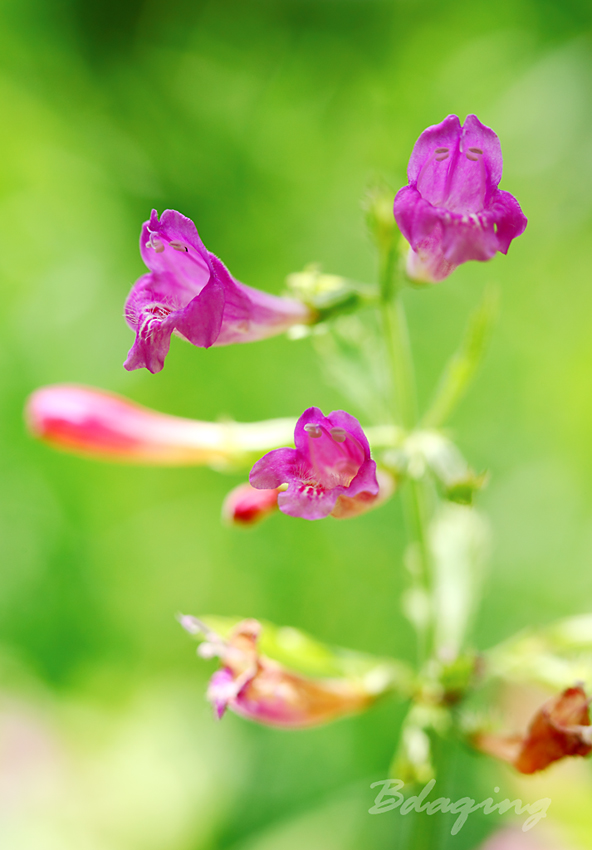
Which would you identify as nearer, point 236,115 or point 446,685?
point 446,685

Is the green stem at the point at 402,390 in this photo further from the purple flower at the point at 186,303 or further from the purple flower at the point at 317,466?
the purple flower at the point at 317,466

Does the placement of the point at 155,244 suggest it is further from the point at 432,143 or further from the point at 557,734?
the point at 557,734

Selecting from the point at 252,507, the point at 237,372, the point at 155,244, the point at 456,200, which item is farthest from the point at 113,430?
the point at 237,372

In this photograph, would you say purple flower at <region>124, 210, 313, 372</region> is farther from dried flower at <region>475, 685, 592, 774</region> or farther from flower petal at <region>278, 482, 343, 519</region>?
dried flower at <region>475, 685, 592, 774</region>

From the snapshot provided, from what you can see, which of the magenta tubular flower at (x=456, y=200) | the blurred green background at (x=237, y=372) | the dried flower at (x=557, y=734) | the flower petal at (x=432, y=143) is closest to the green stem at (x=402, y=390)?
the magenta tubular flower at (x=456, y=200)

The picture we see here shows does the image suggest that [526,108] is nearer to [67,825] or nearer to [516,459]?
[516,459]

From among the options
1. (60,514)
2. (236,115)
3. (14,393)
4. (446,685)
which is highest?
(236,115)

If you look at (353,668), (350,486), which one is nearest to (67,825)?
(353,668)
